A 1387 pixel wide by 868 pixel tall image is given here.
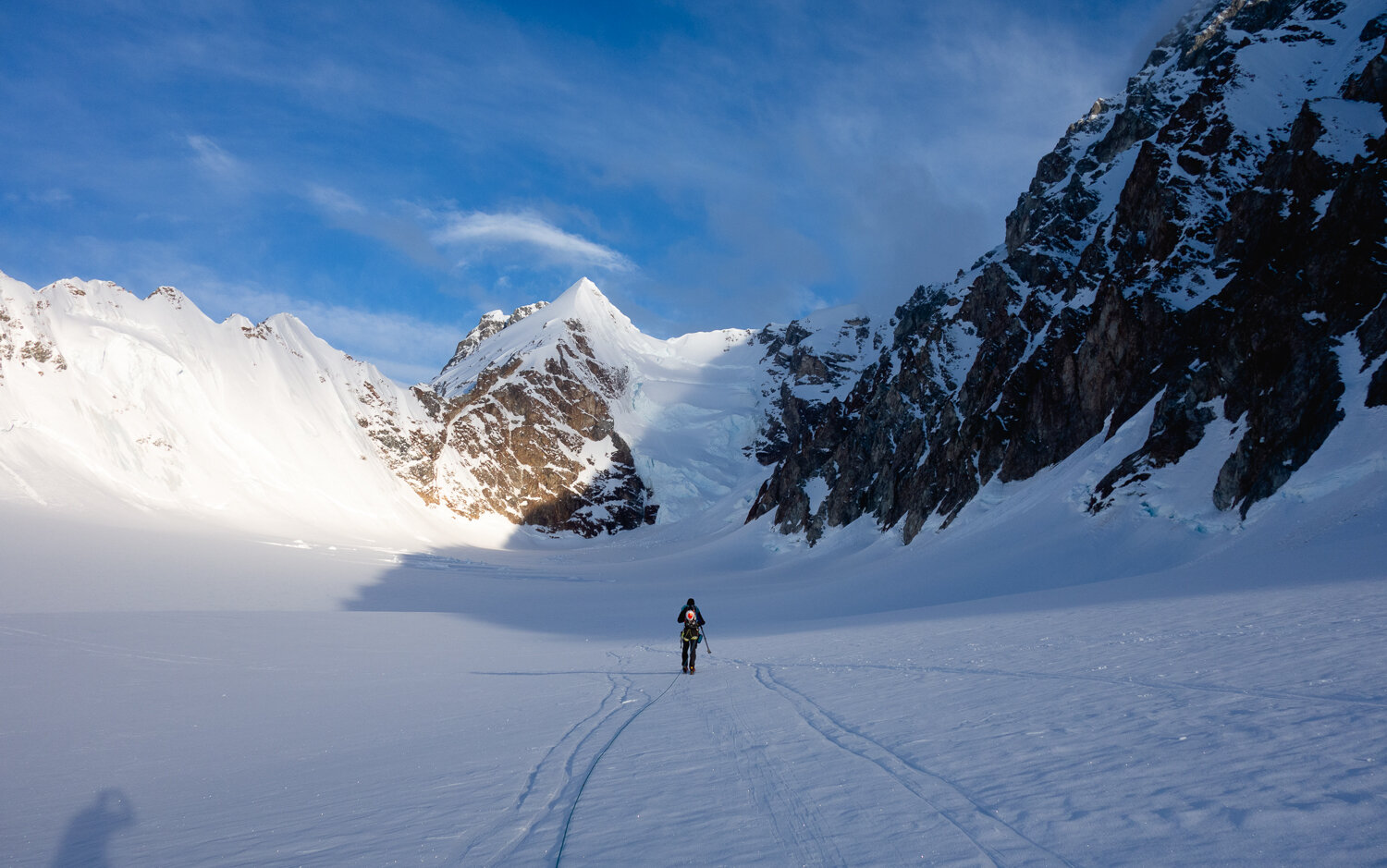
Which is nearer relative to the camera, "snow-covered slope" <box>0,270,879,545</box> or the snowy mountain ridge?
the snowy mountain ridge

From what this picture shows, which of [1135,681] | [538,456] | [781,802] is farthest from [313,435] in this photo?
[781,802]

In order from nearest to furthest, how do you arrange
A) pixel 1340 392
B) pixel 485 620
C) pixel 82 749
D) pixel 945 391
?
pixel 82 749
pixel 1340 392
pixel 485 620
pixel 945 391

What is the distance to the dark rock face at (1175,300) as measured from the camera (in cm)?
3375

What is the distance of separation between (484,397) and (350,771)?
186 m

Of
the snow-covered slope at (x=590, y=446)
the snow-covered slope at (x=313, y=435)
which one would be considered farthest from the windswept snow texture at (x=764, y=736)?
the snow-covered slope at (x=590, y=446)

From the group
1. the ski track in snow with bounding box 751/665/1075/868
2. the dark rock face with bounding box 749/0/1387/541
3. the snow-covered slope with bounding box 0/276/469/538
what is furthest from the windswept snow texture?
the snow-covered slope with bounding box 0/276/469/538

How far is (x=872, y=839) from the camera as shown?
502 cm

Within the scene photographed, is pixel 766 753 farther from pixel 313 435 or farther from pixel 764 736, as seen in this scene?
pixel 313 435

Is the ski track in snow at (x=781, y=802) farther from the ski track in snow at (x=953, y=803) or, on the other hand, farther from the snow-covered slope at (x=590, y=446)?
the snow-covered slope at (x=590, y=446)

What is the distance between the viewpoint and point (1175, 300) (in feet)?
159

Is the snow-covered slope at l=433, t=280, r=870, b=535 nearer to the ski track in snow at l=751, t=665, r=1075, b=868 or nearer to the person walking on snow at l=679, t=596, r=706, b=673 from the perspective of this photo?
the person walking on snow at l=679, t=596, r=706, b=673

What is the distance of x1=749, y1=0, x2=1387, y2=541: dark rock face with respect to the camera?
33750mm

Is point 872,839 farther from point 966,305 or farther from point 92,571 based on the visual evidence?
point 966,305

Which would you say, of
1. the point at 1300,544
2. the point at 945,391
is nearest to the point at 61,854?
the point at 1300,544
